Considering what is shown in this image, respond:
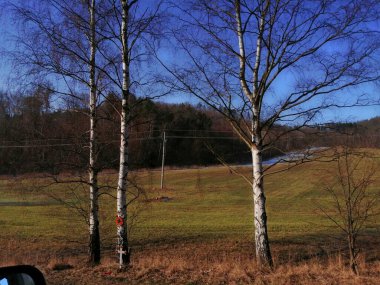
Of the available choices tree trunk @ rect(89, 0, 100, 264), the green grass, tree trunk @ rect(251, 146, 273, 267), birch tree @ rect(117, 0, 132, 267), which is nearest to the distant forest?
tree trunk @ rect(89, 0, 100, 264)

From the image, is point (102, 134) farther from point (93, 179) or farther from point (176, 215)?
point (176, 215)

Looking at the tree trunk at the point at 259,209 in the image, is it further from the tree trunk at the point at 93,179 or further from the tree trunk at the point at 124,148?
the tree trunk at the point at 93,179

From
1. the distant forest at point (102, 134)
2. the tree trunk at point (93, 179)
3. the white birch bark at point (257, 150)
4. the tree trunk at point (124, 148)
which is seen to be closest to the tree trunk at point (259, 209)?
the white birch bark at point (257, 150)

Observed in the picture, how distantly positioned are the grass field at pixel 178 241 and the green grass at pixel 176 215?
5 cm

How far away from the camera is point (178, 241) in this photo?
19.5 m

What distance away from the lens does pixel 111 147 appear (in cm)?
1388

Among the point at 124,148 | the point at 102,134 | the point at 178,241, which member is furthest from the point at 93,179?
the point at 178,241

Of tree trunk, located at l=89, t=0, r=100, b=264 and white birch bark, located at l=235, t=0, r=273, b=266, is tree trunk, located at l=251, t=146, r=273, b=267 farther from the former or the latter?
tree trunk, located at l=89, t=0, r=100, b=264

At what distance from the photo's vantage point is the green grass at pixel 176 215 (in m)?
15.8

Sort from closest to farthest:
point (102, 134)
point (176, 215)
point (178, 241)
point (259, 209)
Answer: point (259, 209) < point (102, 134) < point (178, 241) < point (176, 215)

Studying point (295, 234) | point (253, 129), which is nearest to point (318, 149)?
point (253, 129)

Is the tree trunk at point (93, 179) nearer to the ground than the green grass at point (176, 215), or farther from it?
farther from it

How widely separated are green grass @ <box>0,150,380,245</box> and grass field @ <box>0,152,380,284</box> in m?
0.05

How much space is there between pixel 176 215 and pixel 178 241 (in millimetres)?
12017
